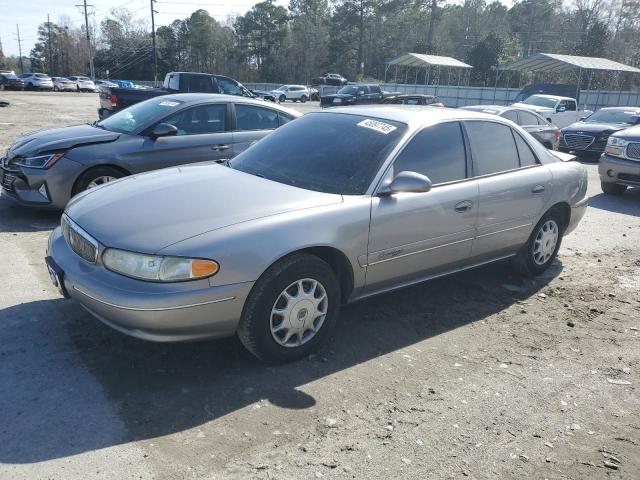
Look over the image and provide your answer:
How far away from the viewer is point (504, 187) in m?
4.67

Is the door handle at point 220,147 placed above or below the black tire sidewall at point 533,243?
above

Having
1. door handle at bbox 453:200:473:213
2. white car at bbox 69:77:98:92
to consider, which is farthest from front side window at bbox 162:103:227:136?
white car at bbox 69:77:98:92

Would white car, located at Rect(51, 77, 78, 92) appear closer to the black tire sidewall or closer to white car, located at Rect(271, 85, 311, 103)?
white car, located at Rect(271, 85, 311, 103)

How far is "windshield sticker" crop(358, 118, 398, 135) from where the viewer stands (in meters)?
4.16

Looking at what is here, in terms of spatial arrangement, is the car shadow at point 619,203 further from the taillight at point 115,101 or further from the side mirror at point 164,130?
the taillight at point 115,101

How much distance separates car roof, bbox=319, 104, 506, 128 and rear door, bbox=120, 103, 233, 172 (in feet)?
8.48

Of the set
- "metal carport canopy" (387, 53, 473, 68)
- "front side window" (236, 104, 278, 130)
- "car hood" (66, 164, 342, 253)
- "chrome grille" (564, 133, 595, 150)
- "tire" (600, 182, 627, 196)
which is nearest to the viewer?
"car hood" (66, 164, 342, 253)

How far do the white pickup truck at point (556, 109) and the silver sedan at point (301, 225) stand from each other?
15.6m

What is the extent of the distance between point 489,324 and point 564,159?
7.51 ft

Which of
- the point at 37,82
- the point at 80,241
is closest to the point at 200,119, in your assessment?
the point at 80,241

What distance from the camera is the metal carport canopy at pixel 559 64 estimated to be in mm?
29034

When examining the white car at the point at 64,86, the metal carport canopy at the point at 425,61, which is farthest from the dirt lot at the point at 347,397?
the white car at the point at 64,86

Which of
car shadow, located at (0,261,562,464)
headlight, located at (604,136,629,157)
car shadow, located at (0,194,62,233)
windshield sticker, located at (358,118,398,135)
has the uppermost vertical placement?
windshield sticker, located at (358,118,398,135)

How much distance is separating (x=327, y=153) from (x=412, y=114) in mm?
816
